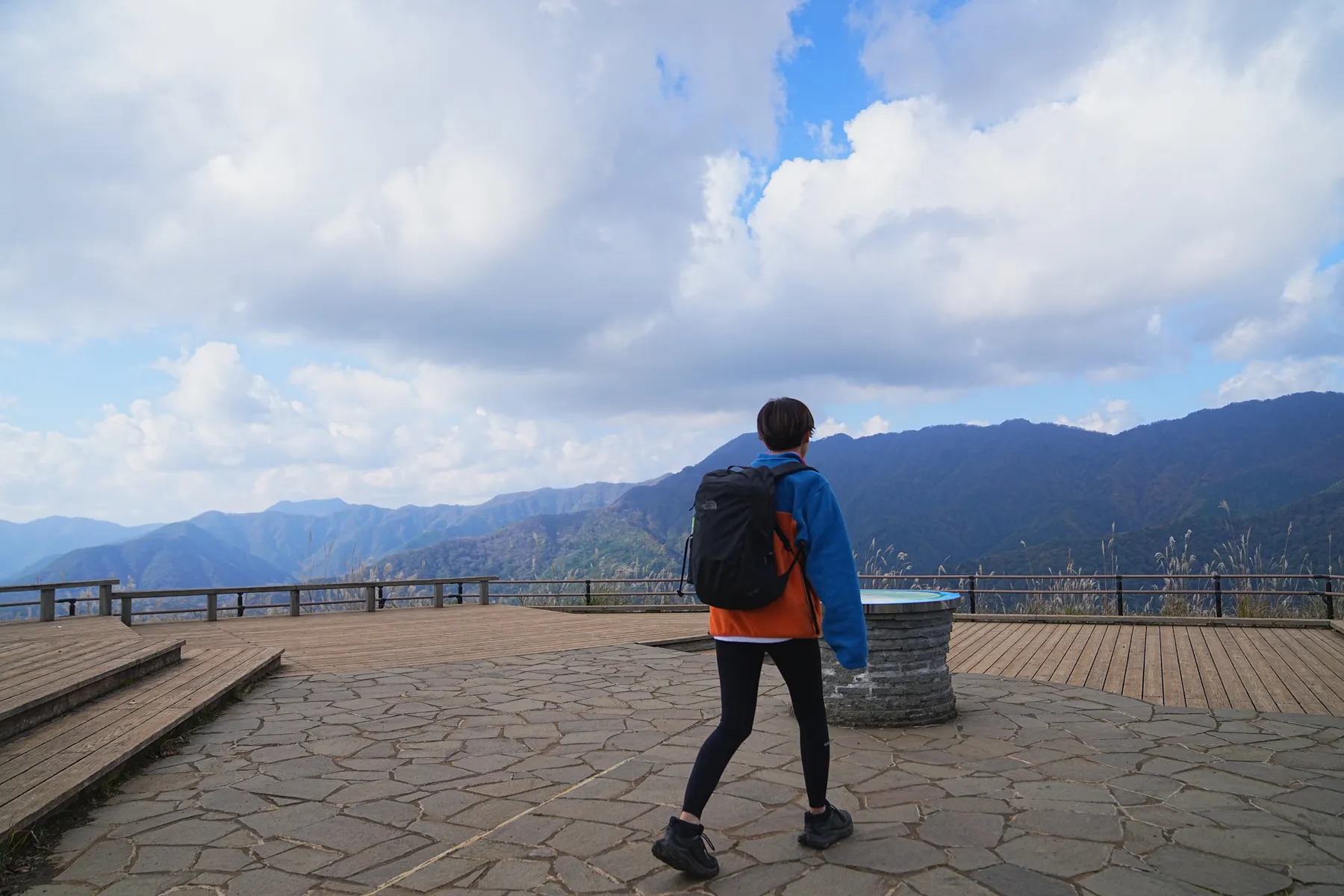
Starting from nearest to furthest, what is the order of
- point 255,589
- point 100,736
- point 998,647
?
point 100,736 < point 998,647 < point 255,589

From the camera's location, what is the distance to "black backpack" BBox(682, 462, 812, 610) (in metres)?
2.81

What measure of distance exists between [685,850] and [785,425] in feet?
4.92

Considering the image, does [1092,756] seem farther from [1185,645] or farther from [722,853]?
[1185,645]

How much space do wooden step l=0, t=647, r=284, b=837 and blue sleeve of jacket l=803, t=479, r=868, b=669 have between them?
3132 millimetres

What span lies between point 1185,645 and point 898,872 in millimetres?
7377

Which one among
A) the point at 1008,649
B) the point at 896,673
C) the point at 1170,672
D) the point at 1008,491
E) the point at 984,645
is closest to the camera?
the point at 896,673

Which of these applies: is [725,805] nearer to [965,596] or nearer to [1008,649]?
[1008,649]

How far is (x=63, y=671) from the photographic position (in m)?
5.81

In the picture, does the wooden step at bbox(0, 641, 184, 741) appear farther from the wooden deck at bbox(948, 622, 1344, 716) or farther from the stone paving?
the wooden deck at bbox(948, 622, 1344, 716)

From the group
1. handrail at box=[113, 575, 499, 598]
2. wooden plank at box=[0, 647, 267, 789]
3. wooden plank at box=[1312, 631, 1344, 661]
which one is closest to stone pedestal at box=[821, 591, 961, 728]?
wooden plank at box=[0, 647, 267, 789]

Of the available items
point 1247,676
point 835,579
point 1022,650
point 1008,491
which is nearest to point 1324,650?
point 1247,676

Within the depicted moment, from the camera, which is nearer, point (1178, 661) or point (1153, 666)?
point (1153, 666)

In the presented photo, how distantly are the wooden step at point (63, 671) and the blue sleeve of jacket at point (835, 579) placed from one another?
4337mm

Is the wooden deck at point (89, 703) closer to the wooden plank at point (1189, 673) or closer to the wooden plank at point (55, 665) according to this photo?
the wooden plank at point (55, 665)
